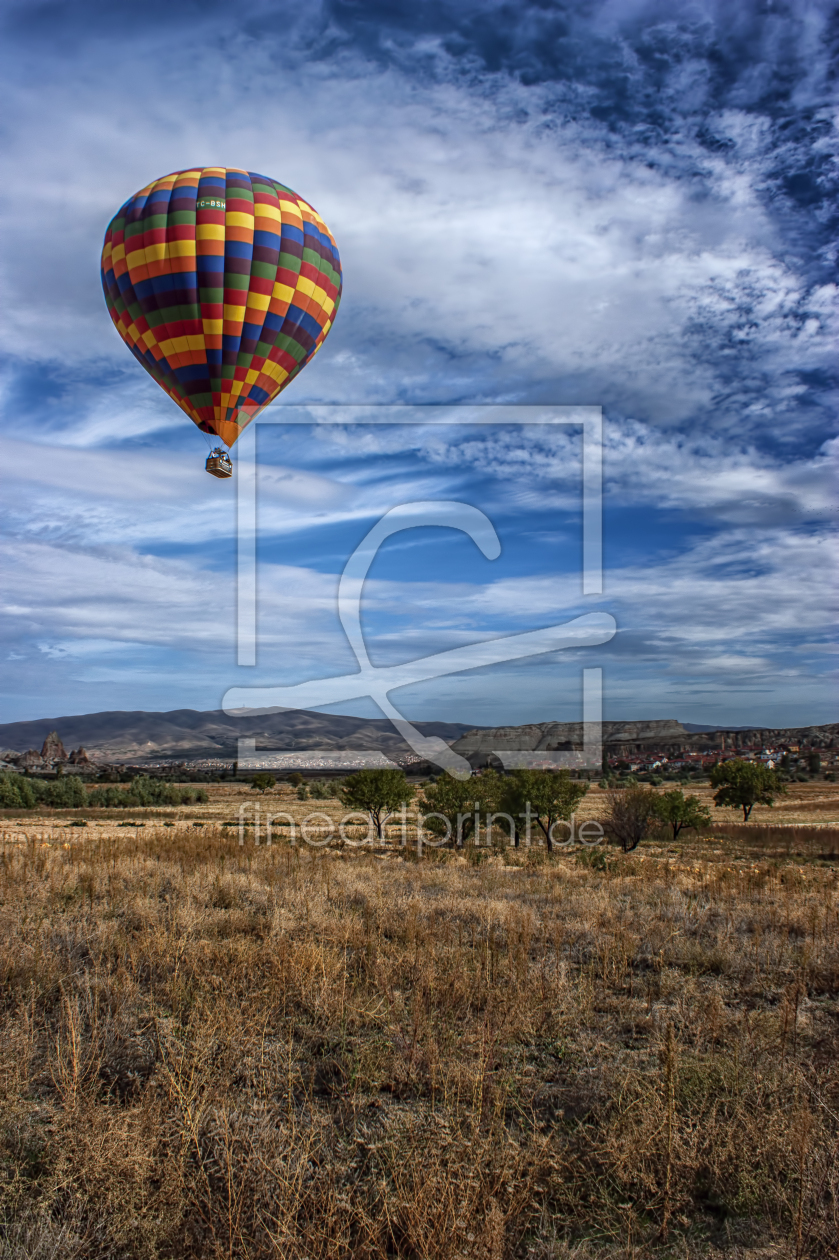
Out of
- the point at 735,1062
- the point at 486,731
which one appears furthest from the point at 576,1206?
the point at 486,731

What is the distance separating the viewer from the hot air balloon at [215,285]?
18953mm

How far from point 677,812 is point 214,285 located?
32.9 m

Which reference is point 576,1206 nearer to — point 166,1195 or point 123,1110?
point 166,1195

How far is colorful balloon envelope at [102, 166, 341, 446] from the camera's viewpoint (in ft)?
62.2

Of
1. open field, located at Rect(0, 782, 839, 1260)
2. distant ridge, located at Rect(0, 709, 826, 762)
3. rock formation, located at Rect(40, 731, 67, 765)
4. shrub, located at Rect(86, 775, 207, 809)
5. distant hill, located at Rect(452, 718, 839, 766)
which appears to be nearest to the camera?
open field, located at Rect(0, 782, 839, 1260)

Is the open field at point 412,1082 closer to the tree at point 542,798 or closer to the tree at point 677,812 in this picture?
the tree at point 542,798

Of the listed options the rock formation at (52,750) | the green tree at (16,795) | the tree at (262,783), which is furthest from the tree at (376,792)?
the rock formation at (52,750)

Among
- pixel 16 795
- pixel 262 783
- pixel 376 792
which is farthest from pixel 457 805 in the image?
pixel 262 783

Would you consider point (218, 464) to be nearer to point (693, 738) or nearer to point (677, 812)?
point (677, 812)

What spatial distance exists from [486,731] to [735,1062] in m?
77.9

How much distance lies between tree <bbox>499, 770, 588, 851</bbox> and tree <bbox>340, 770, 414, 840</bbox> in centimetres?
507

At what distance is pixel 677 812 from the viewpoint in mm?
37906

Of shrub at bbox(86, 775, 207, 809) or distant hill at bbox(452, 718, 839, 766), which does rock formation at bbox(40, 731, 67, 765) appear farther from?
distant hill at bbox(452, 718, 839, 766)

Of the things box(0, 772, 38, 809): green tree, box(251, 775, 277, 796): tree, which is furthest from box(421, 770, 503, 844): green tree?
box(251, 775, 277, 796): tree
